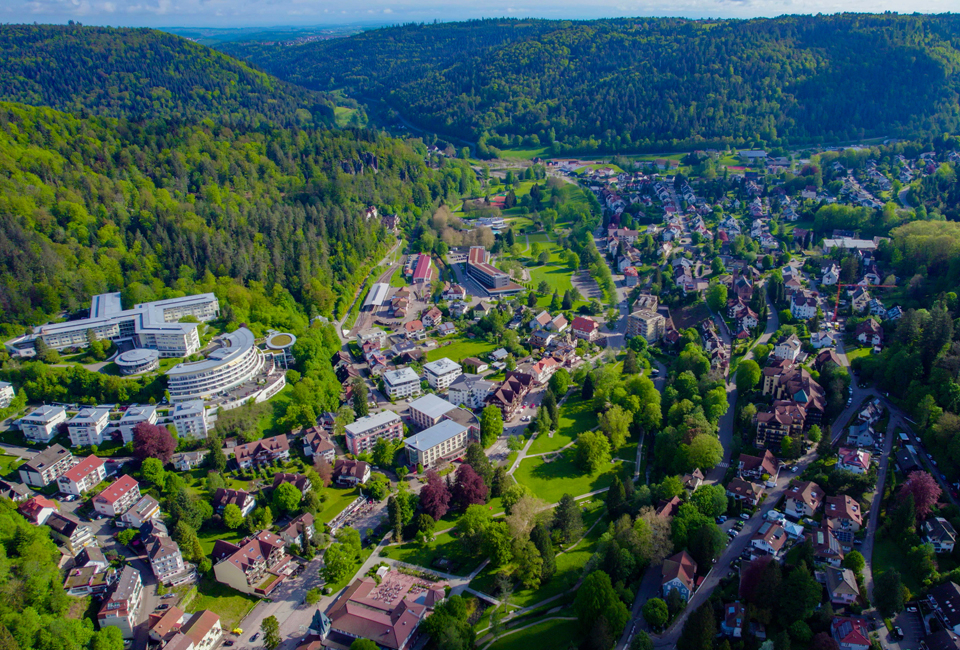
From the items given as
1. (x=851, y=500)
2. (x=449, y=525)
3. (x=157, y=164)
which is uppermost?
(x=157, y=164)

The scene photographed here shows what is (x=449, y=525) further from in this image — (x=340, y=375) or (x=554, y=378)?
(x=340, y=375)

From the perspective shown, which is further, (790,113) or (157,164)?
(790,113)

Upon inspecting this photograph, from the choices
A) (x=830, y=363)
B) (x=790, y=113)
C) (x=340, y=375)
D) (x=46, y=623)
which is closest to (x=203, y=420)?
(x=340, y=375)

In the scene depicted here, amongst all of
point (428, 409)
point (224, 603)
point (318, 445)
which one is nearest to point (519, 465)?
point (428, 409)

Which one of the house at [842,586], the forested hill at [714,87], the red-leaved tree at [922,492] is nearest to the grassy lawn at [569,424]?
the house at [842,586]

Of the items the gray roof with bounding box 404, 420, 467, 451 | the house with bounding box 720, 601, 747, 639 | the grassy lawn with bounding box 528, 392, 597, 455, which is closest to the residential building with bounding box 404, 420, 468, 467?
the gray roof with bounding box 404, 420, 467, 451

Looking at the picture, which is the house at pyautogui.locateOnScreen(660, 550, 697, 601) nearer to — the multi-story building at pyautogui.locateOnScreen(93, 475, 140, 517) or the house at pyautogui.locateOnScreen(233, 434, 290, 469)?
the house at pyautogui.locateOnScreen(233, 434, 290, 469)

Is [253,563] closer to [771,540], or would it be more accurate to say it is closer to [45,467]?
[45,467]

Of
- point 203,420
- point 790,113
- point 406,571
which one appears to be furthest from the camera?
point 790,113
